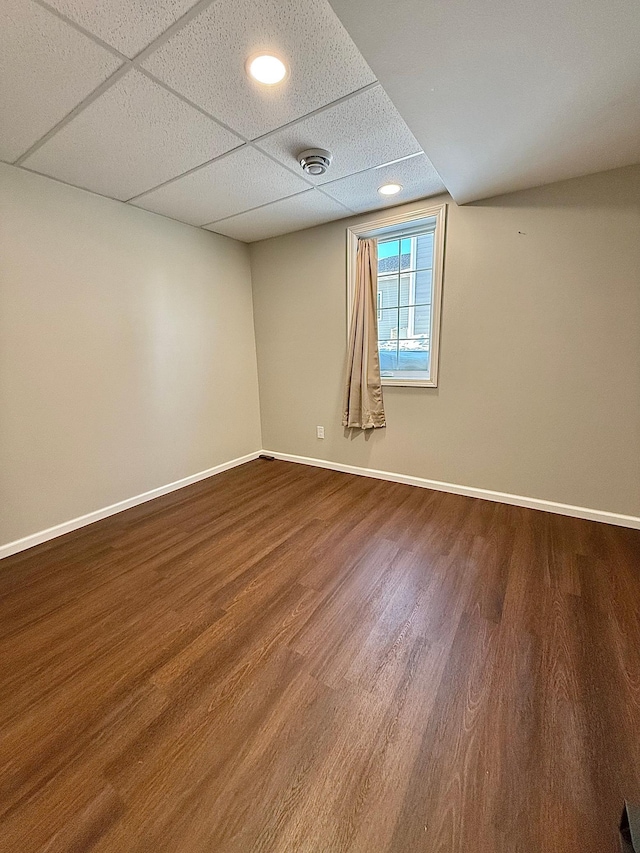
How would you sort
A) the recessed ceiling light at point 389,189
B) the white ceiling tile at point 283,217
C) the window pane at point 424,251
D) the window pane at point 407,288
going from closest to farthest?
the recessed ceiling light at point 389,189 → the white ceiling tile at point 283,217 → the window pane at point 424,251 → the window pane at point 407,288

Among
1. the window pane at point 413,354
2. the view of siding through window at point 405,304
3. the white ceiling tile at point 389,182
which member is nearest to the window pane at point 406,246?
the view of siding through window at point 405,304

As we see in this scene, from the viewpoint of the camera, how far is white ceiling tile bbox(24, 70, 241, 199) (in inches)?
60.6

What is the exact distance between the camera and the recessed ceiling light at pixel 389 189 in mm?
2439

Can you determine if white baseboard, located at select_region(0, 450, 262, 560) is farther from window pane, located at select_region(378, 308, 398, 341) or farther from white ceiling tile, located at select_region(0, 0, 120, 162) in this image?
white ceiling tile, located at select_region(0, 0, 120, 162)

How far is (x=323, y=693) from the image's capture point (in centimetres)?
124

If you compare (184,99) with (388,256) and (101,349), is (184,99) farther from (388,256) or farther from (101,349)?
(388,256)

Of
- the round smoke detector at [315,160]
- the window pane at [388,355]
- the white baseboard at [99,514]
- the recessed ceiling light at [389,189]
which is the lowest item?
the white baseboard at [99,514]

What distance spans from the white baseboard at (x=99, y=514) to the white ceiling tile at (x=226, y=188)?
7.57 ft

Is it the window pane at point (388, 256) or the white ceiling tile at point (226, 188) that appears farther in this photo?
the window pane at point (388, 256)

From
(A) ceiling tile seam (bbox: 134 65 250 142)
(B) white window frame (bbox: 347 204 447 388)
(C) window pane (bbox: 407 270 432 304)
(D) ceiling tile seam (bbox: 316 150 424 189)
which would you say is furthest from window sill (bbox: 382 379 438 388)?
(A) ceiling tile seam (bbox: 134 65 250 142)

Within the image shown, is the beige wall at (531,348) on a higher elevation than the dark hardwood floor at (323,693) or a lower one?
higher

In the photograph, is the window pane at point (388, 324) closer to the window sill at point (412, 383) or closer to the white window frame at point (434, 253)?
the white window frame at point (434, 253)

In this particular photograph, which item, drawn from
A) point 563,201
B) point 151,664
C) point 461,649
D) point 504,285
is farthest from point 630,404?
point 151,664

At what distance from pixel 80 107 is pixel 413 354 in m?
2.58
